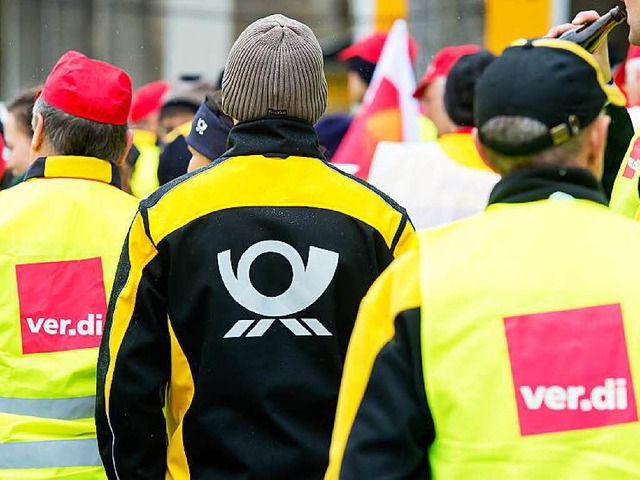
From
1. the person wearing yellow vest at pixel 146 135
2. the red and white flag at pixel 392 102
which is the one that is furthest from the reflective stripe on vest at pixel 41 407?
the person wearing yellow vest at pixel 146 135

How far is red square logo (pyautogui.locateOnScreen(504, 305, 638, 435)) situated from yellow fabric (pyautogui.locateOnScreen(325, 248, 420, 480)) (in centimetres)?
21

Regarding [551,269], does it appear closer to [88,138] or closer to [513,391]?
[513,391]

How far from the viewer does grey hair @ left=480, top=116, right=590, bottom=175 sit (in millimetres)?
2723

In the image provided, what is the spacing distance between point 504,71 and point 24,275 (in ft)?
6.55

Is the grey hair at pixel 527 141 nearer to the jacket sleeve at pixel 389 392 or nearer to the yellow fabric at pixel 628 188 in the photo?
the jacket sleeve at pixel 389 392

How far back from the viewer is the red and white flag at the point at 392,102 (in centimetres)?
788

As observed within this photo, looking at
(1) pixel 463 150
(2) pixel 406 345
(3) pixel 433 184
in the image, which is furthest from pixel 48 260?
(1) pixel 463 150

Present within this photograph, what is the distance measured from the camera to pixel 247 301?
143 inches

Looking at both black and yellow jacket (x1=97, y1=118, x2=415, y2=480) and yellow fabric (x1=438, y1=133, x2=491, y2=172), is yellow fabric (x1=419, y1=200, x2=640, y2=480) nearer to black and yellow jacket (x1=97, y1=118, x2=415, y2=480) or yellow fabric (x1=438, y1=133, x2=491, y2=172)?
black and yellow jacket (x1=97, y1=118, x2=415, y2=480)

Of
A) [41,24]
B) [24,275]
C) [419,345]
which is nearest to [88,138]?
[24,275]

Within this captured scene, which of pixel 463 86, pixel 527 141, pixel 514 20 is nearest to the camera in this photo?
pixel 527 141

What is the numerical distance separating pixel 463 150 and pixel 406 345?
312 cm

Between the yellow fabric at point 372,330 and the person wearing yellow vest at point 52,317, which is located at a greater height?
the yellow fabric at point 372,330

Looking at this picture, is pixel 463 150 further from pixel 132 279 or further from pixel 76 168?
pixel 132 279
